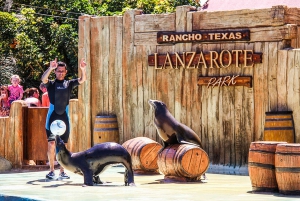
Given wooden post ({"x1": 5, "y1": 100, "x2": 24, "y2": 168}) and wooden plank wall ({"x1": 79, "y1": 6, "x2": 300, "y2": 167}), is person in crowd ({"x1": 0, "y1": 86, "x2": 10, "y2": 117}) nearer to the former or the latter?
wooden post ({"x1": 5, "y1": 100, "x2": 24, "y2": 168})

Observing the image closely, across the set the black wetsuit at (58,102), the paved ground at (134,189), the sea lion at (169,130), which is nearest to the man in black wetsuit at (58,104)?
the black wetsuit at (58,102)

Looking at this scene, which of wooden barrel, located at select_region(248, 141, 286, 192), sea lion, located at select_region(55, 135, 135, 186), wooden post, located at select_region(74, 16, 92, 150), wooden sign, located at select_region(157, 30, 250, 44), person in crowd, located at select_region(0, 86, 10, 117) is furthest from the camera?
person in crowd, located at select_region(0, 86, 10, 117)

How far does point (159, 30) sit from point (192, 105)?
1.41 metres

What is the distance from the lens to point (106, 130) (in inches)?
609

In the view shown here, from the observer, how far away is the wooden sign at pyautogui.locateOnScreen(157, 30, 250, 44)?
45.6ft

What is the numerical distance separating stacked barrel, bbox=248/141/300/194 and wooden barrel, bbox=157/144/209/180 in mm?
1603

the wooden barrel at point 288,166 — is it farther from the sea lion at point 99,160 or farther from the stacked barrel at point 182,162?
the sea lion at point 99,160

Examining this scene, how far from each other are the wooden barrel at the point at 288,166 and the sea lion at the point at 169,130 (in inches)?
98.3

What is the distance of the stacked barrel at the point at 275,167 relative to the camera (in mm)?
9867

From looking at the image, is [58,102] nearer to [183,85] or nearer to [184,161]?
[184,161]

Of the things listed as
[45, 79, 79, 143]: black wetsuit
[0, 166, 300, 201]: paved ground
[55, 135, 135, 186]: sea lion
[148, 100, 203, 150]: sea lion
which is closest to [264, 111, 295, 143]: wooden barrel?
[0, 166, 300, 201]: paved ground

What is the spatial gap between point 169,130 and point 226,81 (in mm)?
1988

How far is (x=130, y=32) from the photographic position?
15.4m

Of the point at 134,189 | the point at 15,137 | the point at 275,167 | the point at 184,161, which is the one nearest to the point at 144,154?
the point at 184,161
